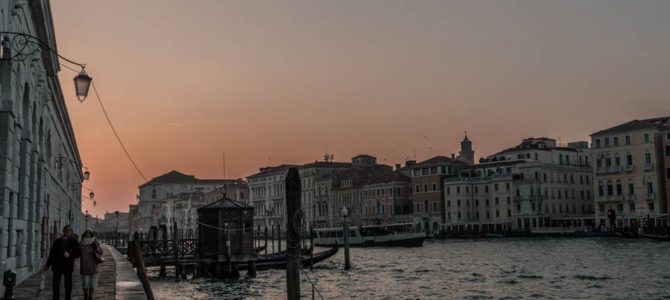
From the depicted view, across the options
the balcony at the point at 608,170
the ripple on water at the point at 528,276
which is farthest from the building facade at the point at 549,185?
the ripple on water at the point at 528,276

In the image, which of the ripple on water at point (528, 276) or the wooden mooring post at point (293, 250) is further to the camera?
the ripple on water at point (528, 276)

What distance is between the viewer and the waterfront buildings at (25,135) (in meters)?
13.1

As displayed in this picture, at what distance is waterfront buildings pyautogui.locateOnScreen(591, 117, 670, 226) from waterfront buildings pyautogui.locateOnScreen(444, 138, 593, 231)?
21.5ft

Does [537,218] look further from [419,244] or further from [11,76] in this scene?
[11,76]

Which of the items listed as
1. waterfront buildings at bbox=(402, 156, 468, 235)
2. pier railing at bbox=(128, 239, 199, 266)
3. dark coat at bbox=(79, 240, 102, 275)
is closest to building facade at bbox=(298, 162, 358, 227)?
waterfront buildings at bbox=(402, 156, 468, 235)

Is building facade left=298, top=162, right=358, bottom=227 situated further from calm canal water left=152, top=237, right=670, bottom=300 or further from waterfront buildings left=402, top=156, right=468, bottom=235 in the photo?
calm canal water left=152, top=237, right=670, bottom=300

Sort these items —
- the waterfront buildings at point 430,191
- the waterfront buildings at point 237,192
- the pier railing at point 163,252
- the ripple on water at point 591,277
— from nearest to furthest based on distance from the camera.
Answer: the ripple on water at point 591,277, the pier railing at point 163,252, the waterfront buildings at point 430,191, the waterfront buildings at point 237,192

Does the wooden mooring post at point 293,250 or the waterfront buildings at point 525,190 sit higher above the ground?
the waterfront buildings at point 525,190

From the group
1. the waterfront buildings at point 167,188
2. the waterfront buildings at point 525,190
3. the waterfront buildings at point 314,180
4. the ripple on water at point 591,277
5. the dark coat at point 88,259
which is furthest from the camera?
the waterfront buildings at point 167,188

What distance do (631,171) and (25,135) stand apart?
251 ft

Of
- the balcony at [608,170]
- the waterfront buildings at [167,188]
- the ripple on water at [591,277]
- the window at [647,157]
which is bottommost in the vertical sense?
the ripple on water at [591,277]

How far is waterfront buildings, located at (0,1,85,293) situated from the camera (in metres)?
13.1

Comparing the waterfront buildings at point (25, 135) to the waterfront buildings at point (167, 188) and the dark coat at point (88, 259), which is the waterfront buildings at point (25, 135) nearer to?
the dark coat at point (88, 259)

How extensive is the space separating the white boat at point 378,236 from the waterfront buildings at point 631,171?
2359cm
